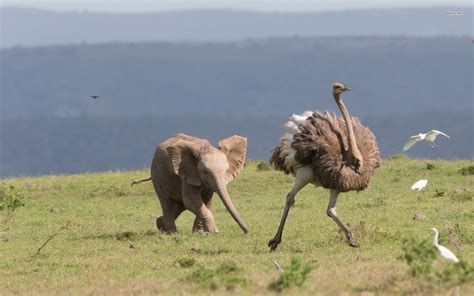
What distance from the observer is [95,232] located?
23.4 m

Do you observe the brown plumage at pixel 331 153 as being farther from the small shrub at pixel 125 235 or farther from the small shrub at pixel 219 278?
the small shrub at pixel 219 278

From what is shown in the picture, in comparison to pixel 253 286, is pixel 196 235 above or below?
below

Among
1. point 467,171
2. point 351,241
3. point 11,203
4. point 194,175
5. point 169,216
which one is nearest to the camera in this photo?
point 351,241

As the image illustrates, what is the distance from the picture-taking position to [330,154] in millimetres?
19500

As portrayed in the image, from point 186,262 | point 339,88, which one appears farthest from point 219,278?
point 339,88

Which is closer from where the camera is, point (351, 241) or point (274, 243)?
point (351, 241)

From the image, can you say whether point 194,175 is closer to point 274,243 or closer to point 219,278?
point 274,243

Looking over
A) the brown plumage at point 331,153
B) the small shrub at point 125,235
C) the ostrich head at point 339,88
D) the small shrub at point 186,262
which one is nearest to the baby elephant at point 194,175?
the small shrub at point 125,235

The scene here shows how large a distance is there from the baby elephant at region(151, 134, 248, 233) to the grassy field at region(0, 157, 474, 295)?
51cm

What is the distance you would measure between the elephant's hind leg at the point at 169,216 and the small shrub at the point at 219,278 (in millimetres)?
7418

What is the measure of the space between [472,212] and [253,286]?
359 inches

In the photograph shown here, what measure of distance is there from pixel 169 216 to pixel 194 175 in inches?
34.8

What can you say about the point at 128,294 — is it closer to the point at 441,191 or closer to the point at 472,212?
the point at 472,212

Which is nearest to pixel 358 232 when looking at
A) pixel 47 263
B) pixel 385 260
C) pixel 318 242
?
pixel 318 242
